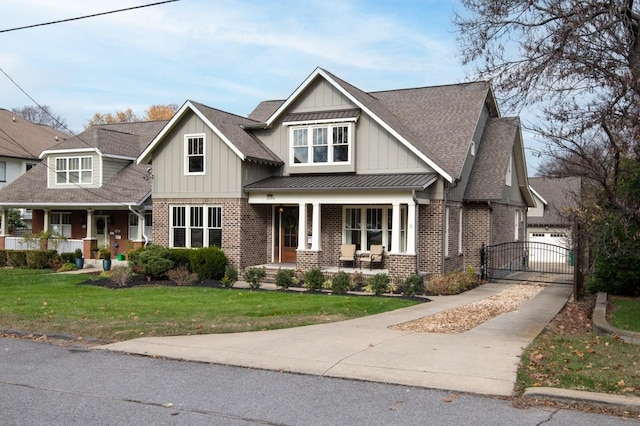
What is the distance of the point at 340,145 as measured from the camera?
870 inches

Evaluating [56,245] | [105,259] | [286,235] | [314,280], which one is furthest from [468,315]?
[56,245]

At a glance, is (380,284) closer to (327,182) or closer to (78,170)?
(327,182)

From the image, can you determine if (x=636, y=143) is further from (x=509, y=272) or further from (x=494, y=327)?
(x=509, y=272)

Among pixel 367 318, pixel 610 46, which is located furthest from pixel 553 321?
pixel 610 46

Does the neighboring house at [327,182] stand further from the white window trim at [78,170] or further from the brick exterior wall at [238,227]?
the white window trim at [78,170]

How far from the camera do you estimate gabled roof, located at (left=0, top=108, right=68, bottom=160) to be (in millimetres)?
39403

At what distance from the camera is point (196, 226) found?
76.3ft

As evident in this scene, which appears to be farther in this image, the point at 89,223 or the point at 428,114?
the point at 89,223

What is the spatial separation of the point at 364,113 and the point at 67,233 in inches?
716

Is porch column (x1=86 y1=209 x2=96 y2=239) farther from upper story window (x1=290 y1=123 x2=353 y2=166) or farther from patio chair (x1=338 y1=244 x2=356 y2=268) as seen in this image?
patio chair (x1=338 y1=244 x2=356 y2=268)

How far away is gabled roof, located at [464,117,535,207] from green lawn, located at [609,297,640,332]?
8.40 metres

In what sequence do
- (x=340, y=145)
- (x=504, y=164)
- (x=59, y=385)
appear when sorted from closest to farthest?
(x=59, y=385) < (x=340, y=145) < (x=504, y=164)

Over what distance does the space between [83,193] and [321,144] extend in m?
13.0

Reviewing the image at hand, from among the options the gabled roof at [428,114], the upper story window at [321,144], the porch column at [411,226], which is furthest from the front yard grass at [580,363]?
the upper story window at [321,144]
